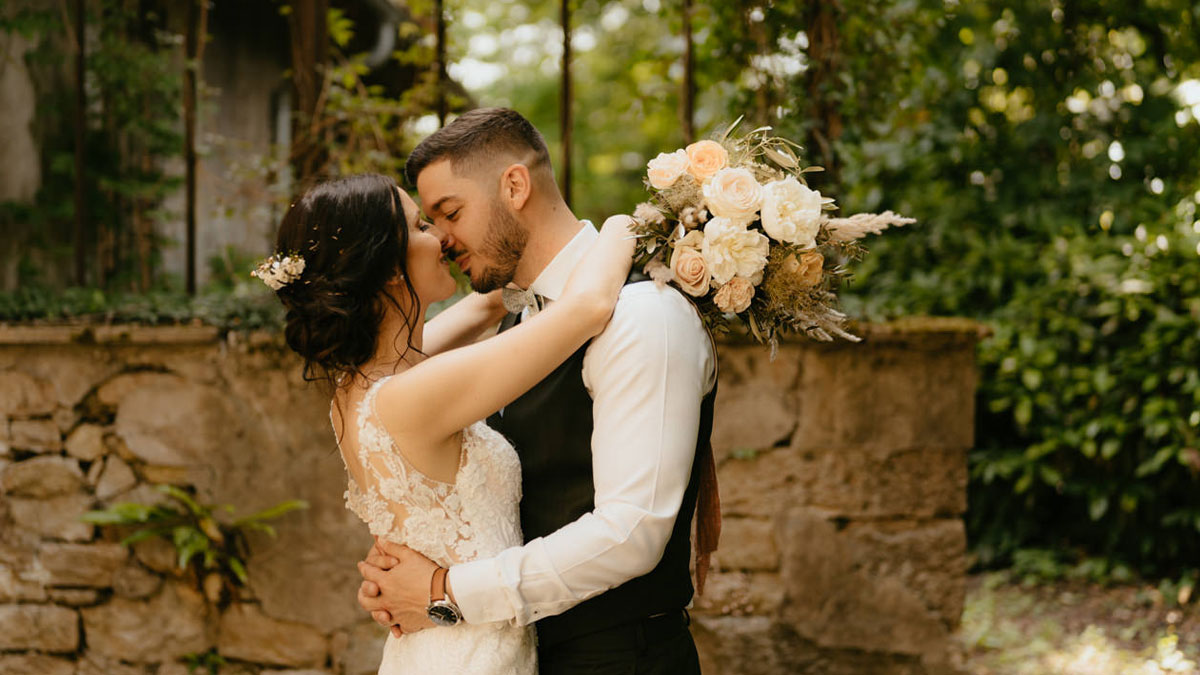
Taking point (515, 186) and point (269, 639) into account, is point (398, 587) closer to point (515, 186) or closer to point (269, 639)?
point (515, 186)

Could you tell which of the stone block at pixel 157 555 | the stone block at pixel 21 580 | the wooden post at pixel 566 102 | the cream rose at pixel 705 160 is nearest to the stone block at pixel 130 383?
the stone block at pixel 157 555

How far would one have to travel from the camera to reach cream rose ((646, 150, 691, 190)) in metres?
1.82

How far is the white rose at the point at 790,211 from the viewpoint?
175cm

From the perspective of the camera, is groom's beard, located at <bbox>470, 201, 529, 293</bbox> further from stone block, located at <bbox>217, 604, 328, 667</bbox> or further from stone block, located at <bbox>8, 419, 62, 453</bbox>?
stone block, located at <bbox>8, 419, 62, 453</bbox>

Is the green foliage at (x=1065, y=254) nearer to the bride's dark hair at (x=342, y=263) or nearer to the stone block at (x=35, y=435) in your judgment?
the bride's dark hair at (x=342, y=263)

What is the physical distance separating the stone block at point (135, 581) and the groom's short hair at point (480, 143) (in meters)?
2.24

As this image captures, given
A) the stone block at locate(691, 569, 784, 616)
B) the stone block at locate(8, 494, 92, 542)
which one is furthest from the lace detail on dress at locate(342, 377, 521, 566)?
the stone block at locate(8, 494, 92, 542)

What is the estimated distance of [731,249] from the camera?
1.76 m

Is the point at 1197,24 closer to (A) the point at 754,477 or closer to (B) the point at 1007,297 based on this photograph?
(B) the point at 1007,297

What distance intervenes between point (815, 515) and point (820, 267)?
1.80 meters

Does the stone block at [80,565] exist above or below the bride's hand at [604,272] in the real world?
below

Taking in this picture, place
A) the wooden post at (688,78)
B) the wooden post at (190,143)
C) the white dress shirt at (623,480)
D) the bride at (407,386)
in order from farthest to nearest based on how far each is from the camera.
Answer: the wooden post at (190,143) < the wooden post at (688,78) < the bride at (407,386) < the white dress shirt at (623,480)

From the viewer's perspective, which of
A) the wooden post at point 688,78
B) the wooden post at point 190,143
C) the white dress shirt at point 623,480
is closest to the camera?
the white dress shirt at point 623,480

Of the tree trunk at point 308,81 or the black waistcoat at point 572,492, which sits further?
the tree trunk at point 308,81
